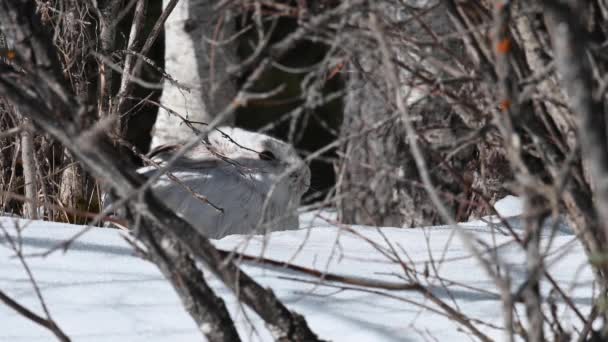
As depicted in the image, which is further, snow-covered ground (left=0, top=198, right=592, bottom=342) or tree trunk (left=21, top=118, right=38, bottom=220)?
tree trunk (left=21, top=118, right=38, bottom=220)

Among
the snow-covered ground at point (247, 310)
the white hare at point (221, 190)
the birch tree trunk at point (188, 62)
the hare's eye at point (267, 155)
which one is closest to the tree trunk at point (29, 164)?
the white hare at point (221, 190)

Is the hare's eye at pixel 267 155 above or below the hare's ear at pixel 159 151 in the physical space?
above

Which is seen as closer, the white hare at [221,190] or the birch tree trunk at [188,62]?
the white hare at [221,190]

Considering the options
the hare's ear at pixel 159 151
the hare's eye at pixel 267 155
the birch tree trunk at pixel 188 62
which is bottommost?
the hare's ear at pixel 159 151

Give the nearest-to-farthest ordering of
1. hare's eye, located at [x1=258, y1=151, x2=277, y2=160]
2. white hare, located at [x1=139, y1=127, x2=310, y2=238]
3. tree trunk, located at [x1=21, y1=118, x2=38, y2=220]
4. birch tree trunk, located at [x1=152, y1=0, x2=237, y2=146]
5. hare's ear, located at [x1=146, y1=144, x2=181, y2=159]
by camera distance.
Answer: tree trunk, located at [x1=21, y1=118, x2=38, y2=220] → white hare, located at [x1=139, y1=127, x2=310, y2=238] → hare's ear, located at [x1=146, y1=144, x2=181, y2=159] → hare's eye, located at [x1=258, y1=151, x2=277, y2=160] → birch tree trunk, located at [x1=152, y1=0, x2=237, y2=146]

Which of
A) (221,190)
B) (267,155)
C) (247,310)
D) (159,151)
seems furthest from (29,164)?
(247,310)

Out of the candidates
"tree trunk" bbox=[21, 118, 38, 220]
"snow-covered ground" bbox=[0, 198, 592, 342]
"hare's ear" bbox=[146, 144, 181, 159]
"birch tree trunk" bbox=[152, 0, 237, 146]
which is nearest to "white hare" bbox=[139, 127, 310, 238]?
"hare's ear" bbox=[146, 144, 181, 159]

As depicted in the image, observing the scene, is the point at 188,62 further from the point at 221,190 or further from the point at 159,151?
the point at 221,190

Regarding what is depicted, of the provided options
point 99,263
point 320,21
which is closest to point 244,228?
point 99,263

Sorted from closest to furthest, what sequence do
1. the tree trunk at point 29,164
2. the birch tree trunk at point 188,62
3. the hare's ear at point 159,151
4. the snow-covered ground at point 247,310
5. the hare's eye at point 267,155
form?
the snow-covered ground at point 247,310, the tree trunk at point 29,164, the hare's ear at point 159,151, the hare's eye at point 267,155, the birch tree trunk at point 188,62

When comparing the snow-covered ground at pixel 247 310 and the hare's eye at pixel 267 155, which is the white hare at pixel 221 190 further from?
the snow-covered ground at pixel 247 310

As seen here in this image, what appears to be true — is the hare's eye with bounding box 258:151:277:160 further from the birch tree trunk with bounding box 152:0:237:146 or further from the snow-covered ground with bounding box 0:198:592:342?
the snow-covered ground with bounding box 0:198:592:342

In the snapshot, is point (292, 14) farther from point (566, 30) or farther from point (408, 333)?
point (408, 333)

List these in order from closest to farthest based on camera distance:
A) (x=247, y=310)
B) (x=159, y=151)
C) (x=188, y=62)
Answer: (x=247, y=310)
(x=159, y=151)
(x=188, y=62)
